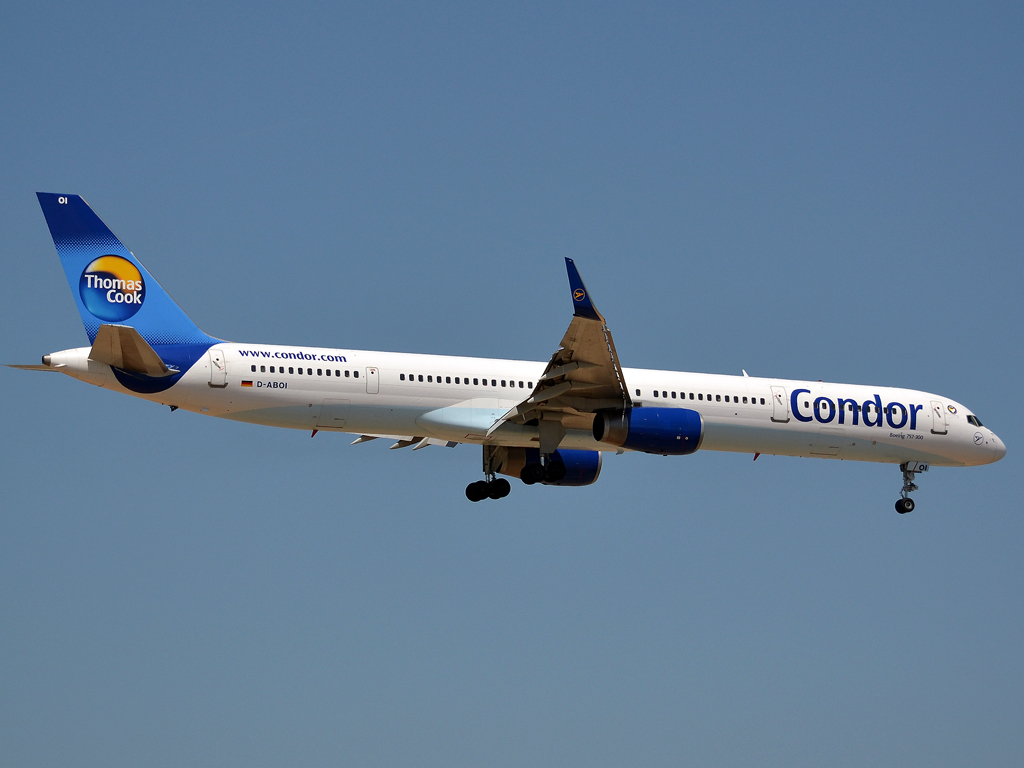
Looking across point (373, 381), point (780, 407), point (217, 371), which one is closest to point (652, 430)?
point (780, 407)

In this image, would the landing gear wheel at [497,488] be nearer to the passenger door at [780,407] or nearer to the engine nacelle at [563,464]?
the engine nacelle at [563,464]

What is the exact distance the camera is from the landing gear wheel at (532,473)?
33.1 metres

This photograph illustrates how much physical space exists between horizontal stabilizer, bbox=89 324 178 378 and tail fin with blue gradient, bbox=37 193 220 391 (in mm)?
1101

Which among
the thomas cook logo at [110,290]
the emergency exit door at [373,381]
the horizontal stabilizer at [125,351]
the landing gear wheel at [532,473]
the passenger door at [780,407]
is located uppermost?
the passenger door at [780,407]

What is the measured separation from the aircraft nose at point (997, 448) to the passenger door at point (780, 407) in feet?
24.5

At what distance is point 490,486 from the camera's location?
114ft

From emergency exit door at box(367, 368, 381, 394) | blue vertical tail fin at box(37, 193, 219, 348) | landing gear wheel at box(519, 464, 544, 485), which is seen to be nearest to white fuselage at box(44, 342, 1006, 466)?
emergency exit door at box(367, 368, 381, 394)

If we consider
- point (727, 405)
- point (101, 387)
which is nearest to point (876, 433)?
point (727, 405)

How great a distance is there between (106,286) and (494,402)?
32.5 feet

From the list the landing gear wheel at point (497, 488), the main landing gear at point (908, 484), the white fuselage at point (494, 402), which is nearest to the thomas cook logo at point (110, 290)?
the white fuselage at point (494, 402)

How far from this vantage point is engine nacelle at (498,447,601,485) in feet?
111

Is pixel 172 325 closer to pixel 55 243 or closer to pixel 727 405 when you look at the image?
pixel 55 243

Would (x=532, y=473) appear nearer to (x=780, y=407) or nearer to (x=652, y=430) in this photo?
(x=652, y=430)

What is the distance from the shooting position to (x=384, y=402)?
30688 mm
